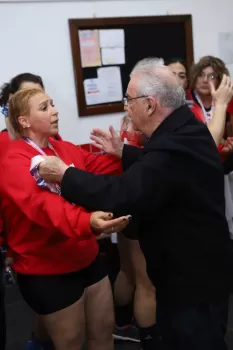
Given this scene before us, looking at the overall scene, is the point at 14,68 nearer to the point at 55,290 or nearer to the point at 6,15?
the point at 6,15

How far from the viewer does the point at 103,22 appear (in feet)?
10.2

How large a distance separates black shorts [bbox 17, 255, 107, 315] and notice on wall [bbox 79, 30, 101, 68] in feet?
6.06

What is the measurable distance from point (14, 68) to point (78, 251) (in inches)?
67.4

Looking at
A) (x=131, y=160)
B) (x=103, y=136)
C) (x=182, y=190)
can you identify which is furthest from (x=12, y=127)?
(x=182, y=190)

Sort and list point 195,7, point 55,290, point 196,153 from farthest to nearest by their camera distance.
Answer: point 195,7, point 55,290, point 196,153

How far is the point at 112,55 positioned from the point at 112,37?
0.13m

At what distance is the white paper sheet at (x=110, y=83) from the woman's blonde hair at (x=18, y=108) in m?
1.56

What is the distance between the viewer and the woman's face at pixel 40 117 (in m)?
1.64

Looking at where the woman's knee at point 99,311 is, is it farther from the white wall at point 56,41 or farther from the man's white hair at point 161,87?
the white wall at point 56,41

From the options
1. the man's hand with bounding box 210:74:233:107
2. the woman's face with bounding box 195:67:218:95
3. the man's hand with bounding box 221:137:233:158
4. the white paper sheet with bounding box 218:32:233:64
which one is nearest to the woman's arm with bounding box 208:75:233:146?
the man's hand with bounding box 210:74:233:107

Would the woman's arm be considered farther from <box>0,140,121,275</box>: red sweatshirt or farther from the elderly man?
the elderly man

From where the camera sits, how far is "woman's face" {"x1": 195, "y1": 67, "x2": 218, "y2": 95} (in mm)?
2559

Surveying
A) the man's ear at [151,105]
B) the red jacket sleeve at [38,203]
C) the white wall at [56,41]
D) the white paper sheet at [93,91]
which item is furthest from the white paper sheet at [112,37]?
the man's ear at [151,105]

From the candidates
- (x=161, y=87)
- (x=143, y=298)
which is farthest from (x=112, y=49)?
(x=161, y=87)
